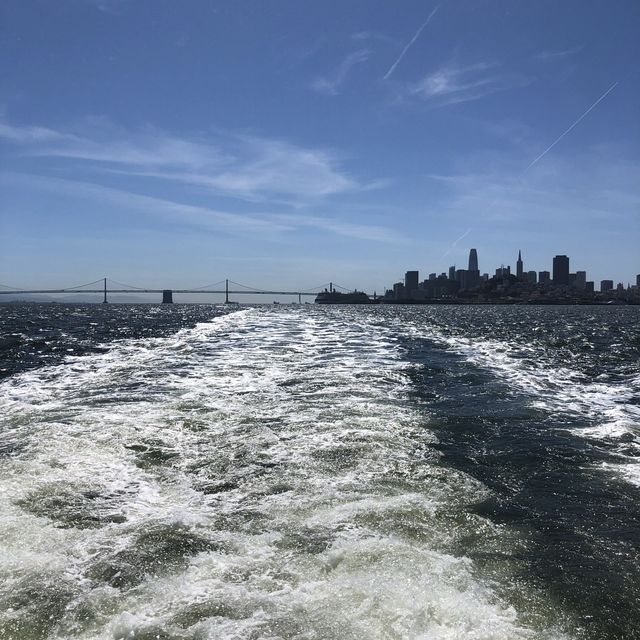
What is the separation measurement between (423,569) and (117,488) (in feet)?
11.1

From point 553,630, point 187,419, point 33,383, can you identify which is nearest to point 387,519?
point 553,630

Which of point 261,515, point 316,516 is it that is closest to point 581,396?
point 316,516

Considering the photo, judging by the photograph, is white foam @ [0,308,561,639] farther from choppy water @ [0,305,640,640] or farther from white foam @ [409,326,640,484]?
white foam @ [409,326,640,484]

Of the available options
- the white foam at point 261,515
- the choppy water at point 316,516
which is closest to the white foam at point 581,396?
the choppy water at point 316,516

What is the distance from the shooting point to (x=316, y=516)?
Result: 14.9 ft

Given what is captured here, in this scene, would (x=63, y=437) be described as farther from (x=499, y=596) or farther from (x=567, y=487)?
(x=567, y=487)

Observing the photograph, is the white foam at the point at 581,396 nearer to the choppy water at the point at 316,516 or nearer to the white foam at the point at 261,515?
the choppy water at the point at 316,516

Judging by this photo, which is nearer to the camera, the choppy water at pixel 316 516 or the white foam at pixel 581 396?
the choppy water at pixel 316 516

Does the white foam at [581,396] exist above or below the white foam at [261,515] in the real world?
below

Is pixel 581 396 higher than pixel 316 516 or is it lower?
lower

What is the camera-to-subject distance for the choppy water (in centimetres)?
311

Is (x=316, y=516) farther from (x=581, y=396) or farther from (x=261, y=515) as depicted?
(x=581, y=396)

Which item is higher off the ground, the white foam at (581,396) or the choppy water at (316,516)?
the choppy water at (316,516)

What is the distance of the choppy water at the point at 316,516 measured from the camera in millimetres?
3113
